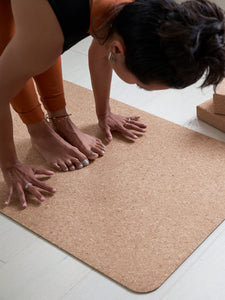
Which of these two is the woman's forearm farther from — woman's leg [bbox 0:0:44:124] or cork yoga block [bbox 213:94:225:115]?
cork yoga block [bbox 213:94:225:115]

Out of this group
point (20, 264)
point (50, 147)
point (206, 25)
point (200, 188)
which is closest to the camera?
point (206, 25)

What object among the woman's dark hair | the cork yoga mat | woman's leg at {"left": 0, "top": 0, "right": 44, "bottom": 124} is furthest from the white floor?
woman's leg at {"left": 0, "top": 0, "right": 44, "bottom": 124}

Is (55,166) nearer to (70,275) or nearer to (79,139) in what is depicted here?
(79,139)

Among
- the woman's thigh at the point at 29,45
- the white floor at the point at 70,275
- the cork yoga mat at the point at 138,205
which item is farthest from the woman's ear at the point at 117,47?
the cork yoga mat at the point at 138,205

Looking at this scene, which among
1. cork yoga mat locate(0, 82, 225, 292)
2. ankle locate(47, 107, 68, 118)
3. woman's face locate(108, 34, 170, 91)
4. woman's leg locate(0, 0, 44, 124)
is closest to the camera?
woman's face locate(108, 34, 170, 91)

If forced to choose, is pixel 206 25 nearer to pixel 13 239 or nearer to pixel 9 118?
pixel 9 118

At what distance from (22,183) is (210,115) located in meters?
0.79

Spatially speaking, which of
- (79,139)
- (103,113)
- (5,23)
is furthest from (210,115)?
(5,23)

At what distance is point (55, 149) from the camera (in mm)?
1780

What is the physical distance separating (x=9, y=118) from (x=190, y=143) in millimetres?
718

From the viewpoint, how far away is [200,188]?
1620mm

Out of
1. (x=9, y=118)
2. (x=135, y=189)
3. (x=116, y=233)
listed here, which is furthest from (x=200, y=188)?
(x=9, y=118)

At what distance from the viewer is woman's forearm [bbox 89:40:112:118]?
1.72 meters

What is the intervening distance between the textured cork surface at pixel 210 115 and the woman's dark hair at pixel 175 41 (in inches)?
27.9
